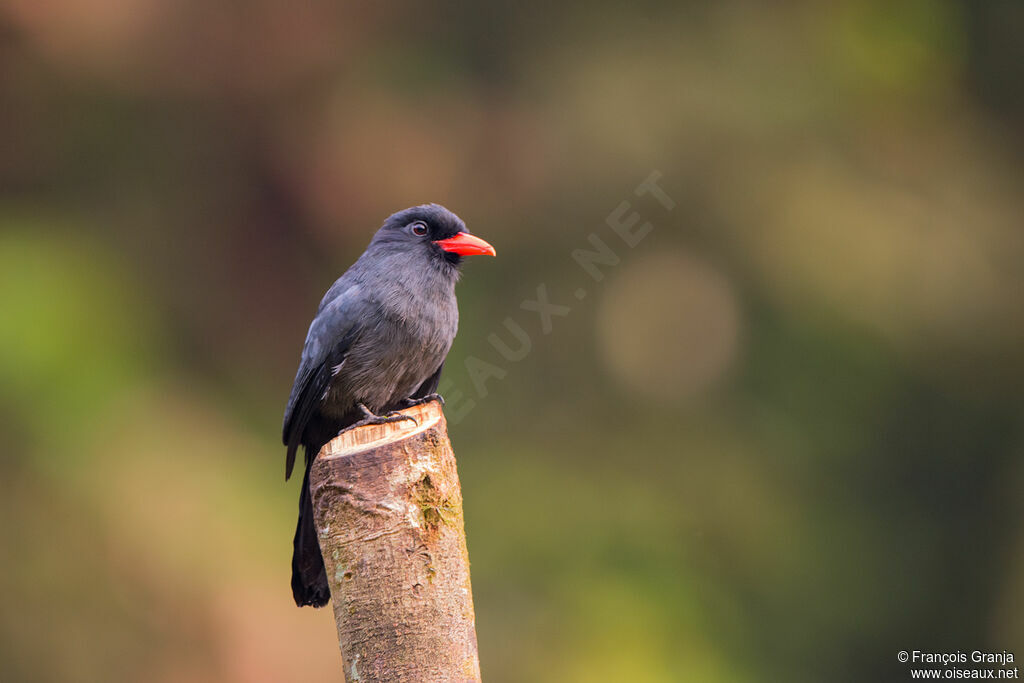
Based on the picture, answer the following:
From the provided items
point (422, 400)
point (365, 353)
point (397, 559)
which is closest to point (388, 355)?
point (365, 353)

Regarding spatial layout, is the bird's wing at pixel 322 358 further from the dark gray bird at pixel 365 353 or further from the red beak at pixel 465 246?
the red beak at pixel 465 246

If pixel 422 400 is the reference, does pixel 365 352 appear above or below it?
above

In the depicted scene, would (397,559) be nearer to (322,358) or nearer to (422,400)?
(422,400)

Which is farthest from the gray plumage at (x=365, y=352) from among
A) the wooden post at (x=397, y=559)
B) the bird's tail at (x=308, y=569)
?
the wooden post at (x=397, y=559)

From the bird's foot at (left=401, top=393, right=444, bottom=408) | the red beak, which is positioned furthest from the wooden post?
the red beak

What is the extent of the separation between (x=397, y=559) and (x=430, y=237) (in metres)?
2.05

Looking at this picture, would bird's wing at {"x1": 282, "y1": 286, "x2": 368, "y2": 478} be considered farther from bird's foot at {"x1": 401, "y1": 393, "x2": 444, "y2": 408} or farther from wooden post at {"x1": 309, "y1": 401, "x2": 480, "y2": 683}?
wooden post at {"x1": 309, "y1": 401, "x2": 480, "y2": 683}

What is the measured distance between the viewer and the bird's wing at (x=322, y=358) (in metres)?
3.97

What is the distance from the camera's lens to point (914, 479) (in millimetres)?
7801

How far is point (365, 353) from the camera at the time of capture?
3.95 metres

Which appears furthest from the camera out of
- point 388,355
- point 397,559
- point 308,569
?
point 388,355

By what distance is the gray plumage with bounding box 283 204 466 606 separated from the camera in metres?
3.94

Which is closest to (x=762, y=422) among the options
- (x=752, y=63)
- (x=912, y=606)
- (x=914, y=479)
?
(x=914, y=479)

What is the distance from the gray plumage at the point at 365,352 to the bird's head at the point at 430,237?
3.2 inches
